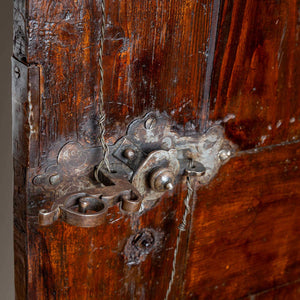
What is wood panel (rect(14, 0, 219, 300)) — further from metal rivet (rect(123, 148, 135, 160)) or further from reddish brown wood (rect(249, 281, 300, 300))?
reddish brown wood (rect(249, 281, 300, 300))

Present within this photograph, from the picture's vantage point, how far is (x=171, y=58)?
0.77 meters

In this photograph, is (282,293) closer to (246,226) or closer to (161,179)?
(246,226)

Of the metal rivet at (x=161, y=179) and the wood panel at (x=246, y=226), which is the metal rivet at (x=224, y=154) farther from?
the metal rivet at (x=161, y=179)

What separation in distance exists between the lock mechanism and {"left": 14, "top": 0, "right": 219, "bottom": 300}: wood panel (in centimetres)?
2

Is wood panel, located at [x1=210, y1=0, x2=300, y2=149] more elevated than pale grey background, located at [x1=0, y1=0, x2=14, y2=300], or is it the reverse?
wood panel, located at [x1=210, y1=0, x2=300, y2=149]

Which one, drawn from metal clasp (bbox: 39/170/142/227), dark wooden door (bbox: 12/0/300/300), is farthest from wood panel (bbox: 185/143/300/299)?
metal clasp (bbox: 39/170/142/227)

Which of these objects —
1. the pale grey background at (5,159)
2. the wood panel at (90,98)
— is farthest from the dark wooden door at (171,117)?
the pale grey background at (5,159)

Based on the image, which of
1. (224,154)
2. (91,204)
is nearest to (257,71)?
(224,154)

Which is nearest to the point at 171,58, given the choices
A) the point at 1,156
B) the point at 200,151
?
the point at 200,151

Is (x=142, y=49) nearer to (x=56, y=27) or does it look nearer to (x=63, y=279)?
(x=56, y=27)

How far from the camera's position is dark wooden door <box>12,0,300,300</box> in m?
0.69

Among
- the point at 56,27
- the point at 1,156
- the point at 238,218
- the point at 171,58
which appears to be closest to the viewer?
the point at 56,27

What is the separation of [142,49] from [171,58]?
0.18 feet

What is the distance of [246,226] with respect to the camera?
1.00m
